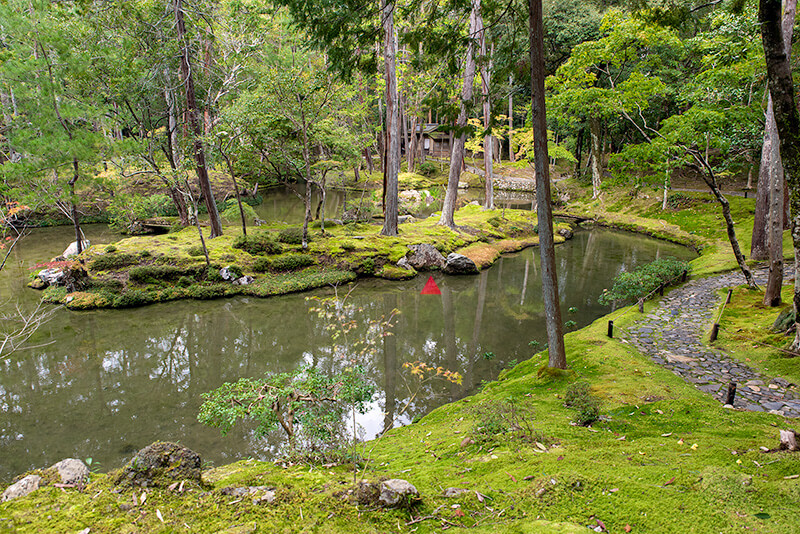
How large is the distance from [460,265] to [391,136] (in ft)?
21.1

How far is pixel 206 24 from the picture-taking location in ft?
52.7

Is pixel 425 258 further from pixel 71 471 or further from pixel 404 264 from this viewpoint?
pixel 71 471

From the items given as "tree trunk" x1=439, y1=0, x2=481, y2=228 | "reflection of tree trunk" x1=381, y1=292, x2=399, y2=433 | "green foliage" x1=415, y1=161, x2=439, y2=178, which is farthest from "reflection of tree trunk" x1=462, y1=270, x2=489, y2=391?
"green foliage" x1=415, y1=161, x2=439, y2=178

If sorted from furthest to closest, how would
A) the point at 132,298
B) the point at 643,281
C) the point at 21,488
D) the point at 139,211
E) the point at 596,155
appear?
the point at 596,155, the point at 139,211, the point at 132,298, the point at 643,281, the point at 21,488

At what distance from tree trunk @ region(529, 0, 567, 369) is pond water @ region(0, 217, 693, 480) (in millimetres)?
2210

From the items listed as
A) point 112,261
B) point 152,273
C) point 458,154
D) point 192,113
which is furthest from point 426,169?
point 112,261

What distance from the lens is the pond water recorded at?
666 cm

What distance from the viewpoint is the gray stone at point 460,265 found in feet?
55.4

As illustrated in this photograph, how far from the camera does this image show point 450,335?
11.1 m

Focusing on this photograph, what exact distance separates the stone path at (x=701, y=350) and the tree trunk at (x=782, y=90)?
2.66m

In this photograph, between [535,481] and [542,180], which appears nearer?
[535,481]

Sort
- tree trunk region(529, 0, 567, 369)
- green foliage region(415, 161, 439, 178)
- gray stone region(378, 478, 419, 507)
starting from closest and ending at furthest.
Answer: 1. gray stone region(378, 478, 419, 507)
2. tree trunk region(529, 0, 567, 369)
3. green foliage region(415, 161, 439, 178)

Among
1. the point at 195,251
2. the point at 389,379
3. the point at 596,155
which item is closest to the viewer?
the point at 389,379

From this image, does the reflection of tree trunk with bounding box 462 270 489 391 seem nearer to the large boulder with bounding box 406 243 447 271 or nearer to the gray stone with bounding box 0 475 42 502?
the large boulder with bounding box 406 243 447 271
